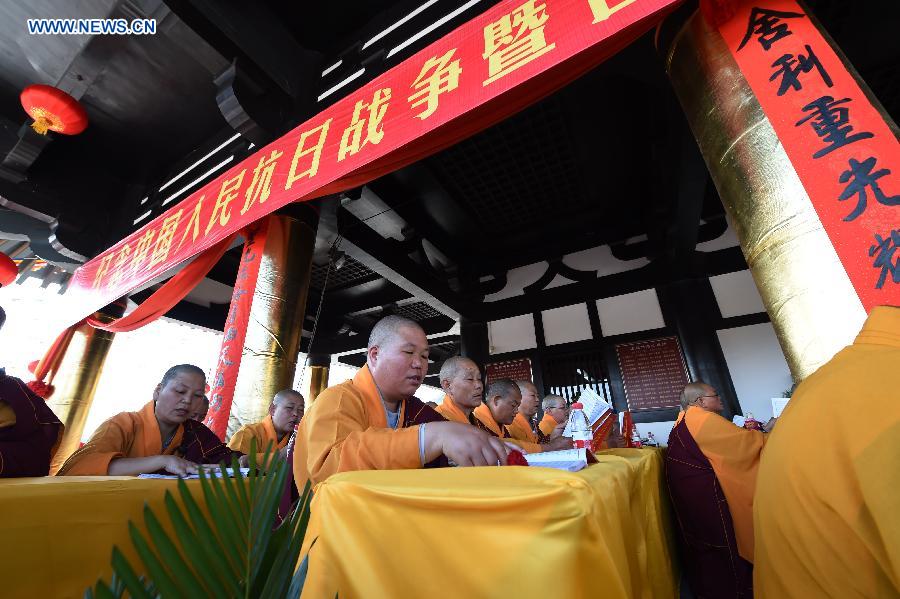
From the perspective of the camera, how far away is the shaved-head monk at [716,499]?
2086 mm

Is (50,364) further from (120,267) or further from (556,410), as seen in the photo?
(556,410)

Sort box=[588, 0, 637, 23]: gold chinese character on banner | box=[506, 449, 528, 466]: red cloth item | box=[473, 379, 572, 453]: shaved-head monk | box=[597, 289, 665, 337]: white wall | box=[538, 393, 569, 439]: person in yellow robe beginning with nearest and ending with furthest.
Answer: box=[506, 449, 528, 466]: red cloth item → box=[588, 0, 637, 23]: gold chinese character on banner → box=[473, 379, 572, 453]: shaved-head monk → box=[538, 393, 569, 439]: person in yellow robe → box=[597, 289, 665, 337]: white wall

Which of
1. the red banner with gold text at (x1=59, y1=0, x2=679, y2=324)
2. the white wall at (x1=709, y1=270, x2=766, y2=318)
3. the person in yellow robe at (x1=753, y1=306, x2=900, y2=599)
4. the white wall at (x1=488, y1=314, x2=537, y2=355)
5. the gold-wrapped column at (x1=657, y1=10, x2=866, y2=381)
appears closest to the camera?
the person in yellow robe at (x1=753, y1=306, x2=900, y2=599)

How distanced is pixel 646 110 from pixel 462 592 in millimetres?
4802

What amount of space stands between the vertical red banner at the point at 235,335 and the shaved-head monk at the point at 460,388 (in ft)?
6.09

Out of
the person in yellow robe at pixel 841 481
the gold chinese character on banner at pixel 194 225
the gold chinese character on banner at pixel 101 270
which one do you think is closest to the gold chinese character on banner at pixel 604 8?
the person in yellow robe at pixel 841 481

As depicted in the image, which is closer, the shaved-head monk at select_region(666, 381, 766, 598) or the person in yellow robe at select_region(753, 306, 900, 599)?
the person in yellow robe at select_region(753, 306, 900, 599)

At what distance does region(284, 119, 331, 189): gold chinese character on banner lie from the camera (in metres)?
3.15

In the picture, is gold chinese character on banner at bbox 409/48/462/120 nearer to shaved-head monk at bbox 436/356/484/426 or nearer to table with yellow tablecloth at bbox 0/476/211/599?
shaved-head monk at bbox 436/356/484/426

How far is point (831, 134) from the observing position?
5.00ft

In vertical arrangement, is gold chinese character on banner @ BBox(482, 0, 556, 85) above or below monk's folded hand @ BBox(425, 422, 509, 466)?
above

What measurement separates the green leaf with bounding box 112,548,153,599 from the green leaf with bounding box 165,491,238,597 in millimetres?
47

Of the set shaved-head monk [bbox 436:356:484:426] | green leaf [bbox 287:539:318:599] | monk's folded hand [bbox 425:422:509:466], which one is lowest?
green leaf [bbox 287:539:318:599]

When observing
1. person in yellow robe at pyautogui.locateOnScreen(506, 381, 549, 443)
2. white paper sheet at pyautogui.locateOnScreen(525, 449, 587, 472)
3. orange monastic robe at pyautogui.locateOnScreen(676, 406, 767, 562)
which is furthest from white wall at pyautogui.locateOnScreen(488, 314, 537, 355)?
white paper sheet at pyautogui.locateOnScreen(525, 449, 587, 472)
